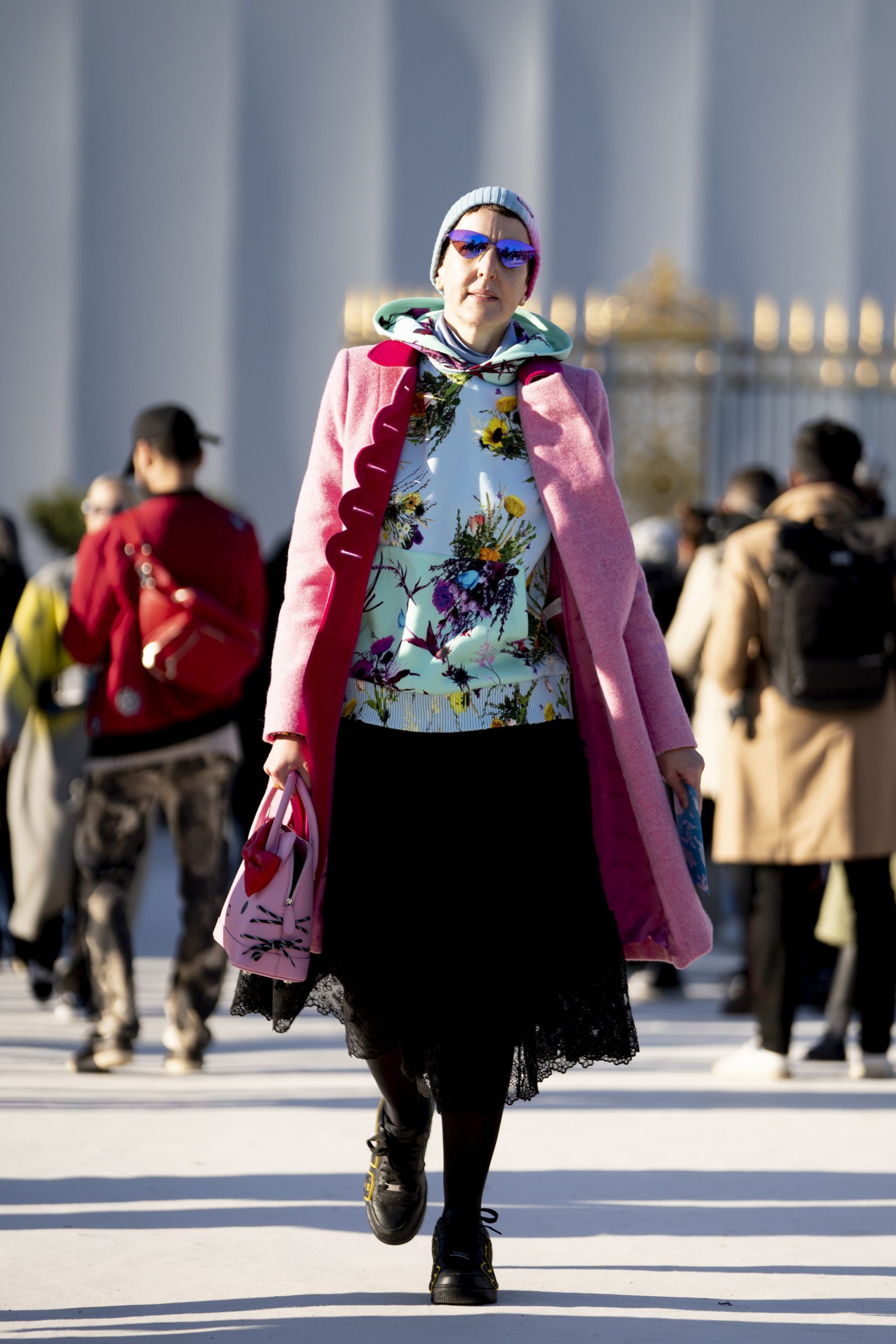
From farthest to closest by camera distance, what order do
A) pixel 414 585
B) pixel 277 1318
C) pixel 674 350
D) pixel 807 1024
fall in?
1. pixel 674 350
2. pixel 807 1024
3. pixel 414 585
4. pixel 277 1318

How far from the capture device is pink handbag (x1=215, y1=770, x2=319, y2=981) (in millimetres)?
2975

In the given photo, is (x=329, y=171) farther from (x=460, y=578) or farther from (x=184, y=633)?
(x=460, y=578)

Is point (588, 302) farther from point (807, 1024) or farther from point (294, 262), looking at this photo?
point (807, 1024)

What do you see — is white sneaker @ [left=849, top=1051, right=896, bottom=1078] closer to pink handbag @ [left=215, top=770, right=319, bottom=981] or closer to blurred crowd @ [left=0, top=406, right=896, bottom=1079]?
blurred crowd @ [left=0, top=406, right=896, bottom=1079]

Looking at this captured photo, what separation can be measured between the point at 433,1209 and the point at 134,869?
1.92m

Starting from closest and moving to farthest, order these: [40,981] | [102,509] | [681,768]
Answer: [681,768] < [102,509] < [40,981]

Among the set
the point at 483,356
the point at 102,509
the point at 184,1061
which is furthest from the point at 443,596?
the point at 102,509

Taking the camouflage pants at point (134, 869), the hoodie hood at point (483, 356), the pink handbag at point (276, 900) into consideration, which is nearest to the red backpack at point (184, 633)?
the camouflage pants at point (134, 869)

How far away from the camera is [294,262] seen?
59.6 ft

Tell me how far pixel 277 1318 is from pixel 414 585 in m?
1.14

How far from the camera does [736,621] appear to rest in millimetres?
5461

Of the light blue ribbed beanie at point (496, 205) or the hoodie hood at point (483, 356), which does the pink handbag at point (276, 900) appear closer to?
the hoodie hood at point (483, 356)

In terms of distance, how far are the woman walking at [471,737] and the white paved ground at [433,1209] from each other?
21 cm

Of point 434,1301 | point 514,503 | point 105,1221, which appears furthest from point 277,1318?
point 514,503
